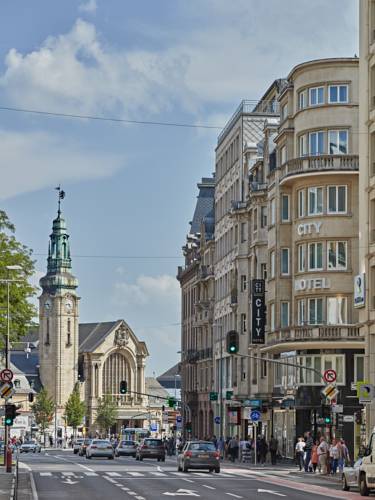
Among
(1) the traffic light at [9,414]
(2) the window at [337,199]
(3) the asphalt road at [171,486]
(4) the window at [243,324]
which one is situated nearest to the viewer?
(3) the asphalt road at [171,486]

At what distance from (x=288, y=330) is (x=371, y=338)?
15.2 metres

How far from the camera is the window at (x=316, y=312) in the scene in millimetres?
69438

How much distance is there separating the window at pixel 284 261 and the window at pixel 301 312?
3.49m

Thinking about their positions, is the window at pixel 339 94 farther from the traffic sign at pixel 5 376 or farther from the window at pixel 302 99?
the traffic sign at pixel 5 376

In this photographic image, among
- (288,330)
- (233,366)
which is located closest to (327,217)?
(288,330)

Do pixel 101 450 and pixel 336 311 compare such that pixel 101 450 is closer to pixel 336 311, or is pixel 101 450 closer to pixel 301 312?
pixel 301 312

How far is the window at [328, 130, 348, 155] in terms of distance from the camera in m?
69.6

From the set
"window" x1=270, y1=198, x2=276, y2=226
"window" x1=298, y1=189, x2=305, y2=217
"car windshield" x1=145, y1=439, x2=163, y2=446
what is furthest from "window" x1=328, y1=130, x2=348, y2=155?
"car windshield" x1=145, y1=439, x2=163, y2=446

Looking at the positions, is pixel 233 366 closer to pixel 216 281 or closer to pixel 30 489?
pixel 216 281

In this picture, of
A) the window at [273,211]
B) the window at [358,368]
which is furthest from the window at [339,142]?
the window at [358,368]

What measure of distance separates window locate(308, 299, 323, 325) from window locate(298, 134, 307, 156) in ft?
25.8

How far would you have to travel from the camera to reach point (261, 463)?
72.0m

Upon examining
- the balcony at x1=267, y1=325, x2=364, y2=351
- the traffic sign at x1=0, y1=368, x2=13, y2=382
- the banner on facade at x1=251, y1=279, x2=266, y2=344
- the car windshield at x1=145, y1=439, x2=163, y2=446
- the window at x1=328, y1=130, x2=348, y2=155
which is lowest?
the car windshield at x1=145, y1=439, x2=163, y2=446

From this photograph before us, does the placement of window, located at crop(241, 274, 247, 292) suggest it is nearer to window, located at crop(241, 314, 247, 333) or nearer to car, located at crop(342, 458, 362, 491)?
window, located at crop(241, 314, 247, 333)
